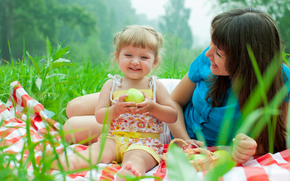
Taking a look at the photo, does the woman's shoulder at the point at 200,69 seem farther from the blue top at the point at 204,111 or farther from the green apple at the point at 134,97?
the green apple at the point at 134,97

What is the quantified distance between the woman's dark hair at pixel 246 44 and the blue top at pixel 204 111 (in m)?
0.18

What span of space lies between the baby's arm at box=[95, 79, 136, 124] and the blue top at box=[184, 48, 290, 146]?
1.82ft

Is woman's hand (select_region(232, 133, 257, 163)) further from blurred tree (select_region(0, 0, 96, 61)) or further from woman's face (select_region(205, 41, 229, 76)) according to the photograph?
blurred tree (select_region(0, 0, 96, 61))

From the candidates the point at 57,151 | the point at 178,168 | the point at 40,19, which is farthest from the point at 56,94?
the point at 40,19

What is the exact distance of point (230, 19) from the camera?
1296 millimetres

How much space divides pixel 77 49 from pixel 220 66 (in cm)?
2840

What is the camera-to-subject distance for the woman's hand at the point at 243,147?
3.76ft

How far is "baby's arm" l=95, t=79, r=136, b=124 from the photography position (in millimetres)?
1347

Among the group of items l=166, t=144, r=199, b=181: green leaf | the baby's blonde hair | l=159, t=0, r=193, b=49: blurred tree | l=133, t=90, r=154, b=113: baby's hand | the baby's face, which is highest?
the baby's blonde hair

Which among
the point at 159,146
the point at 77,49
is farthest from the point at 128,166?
the point at 77,49

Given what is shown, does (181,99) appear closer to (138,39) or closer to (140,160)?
(138,39)

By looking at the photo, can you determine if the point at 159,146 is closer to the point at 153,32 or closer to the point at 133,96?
the point at 133,96

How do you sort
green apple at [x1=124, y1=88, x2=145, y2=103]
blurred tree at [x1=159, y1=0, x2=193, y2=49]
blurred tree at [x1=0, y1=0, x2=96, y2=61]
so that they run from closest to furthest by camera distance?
green apple at [x1=124, y1=88, x2=145, y2=103] → blurred tree at [x1=0, y1=0, x2=96, y2=61] → blurred tree at [x1=159, y1=0, x2=193, y2=49]

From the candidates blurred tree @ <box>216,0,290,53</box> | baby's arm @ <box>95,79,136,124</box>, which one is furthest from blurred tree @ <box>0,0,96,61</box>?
baby's arm @ <box>95,79,136,124</box>
